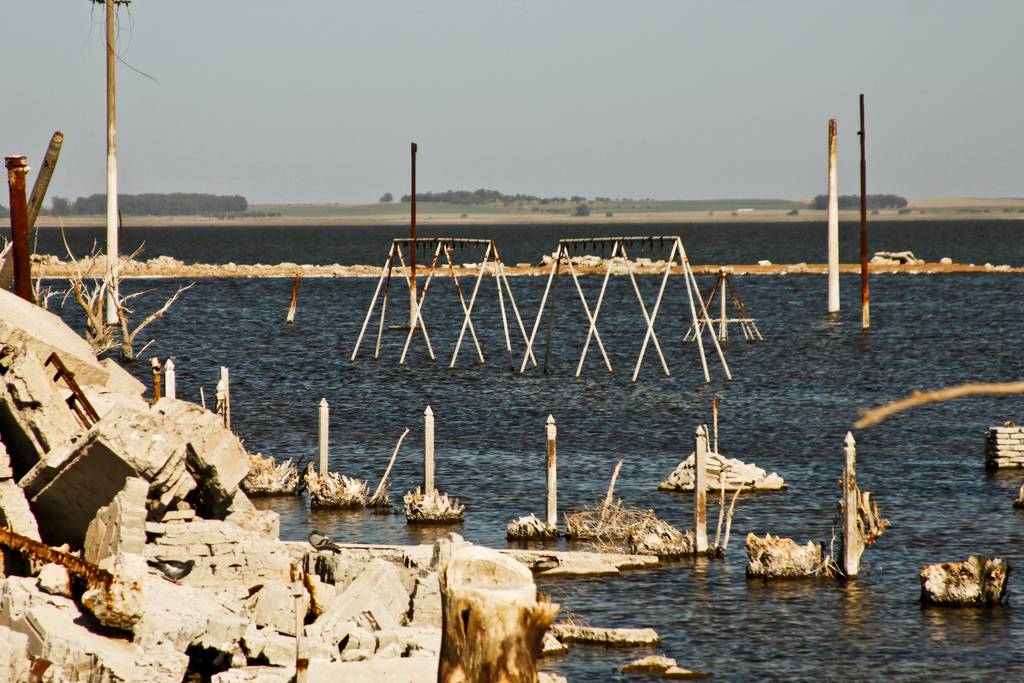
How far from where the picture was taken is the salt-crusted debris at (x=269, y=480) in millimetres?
24900

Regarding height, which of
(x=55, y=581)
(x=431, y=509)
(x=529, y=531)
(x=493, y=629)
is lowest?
(x=529, y=531)

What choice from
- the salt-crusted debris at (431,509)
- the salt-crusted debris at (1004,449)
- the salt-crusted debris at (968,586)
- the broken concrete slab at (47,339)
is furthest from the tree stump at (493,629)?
the salt-crusted debris at (1004,449)

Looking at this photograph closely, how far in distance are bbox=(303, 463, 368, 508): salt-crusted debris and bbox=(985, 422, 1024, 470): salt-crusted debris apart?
40.9ft

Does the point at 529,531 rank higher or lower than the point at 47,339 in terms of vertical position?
lower

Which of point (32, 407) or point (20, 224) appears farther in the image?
point (20, 224)

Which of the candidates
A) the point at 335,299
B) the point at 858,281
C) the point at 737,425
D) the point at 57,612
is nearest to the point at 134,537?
the point at 57,612

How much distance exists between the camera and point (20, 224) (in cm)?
2350

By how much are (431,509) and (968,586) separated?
8494 millimetres

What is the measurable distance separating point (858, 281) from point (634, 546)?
89.1 meters

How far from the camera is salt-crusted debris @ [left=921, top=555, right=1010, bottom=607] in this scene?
18203mm

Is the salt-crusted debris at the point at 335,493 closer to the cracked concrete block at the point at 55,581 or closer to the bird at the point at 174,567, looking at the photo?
the bird at the point at 174,567

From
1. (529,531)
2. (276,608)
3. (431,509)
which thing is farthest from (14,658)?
(431,509)

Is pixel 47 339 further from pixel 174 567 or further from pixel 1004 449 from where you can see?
pixel 1004 449

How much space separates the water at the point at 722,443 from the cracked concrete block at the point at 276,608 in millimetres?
3107
